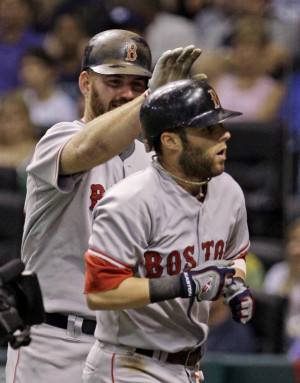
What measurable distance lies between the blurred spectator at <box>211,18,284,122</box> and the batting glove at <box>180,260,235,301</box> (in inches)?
209

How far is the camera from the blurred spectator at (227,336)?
735 cm

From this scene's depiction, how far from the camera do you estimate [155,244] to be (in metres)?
4.23

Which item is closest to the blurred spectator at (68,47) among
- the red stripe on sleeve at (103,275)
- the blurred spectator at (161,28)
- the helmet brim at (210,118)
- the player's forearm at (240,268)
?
the blurred spectator at (161,28)

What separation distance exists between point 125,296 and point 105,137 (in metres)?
0.70

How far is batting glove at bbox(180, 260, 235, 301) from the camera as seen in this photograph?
406 cm

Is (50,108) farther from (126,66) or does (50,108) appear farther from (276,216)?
(126,66)

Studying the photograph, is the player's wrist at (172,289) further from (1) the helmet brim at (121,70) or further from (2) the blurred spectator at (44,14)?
(2) the blurred spectator at (44,14)

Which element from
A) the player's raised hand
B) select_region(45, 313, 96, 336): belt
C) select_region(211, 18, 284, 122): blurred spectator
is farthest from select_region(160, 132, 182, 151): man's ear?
select_region(211, 18, 284, 122): blurred spectator

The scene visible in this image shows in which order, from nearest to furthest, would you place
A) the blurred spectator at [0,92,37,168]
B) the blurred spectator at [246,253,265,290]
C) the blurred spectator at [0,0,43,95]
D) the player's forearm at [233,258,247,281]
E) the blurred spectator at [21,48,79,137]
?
1. the player's forearm at [233,258,247,281]
2. the blurred spectator at [246,253,265,290]
3. the blurred spectator at [0,92,37,168]
4. the blurred spectator at [21,48,79,137]
5. the blurred spectator at [0,0,43,95]

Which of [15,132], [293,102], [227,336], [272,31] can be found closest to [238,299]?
[227,336]

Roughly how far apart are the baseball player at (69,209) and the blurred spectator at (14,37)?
5.36 m

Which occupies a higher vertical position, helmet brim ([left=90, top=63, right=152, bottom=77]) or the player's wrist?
helmet brim ([left=90, top=63, right=152, bottom=77])

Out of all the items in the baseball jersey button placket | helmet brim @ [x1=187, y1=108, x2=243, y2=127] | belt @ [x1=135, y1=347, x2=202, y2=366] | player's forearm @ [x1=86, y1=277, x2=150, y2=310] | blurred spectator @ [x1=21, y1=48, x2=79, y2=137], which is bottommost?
blurred spectator @ [x1=21, y1=48, x2=79, y2=137]

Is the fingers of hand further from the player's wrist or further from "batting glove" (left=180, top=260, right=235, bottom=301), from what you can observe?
the player's wrist
